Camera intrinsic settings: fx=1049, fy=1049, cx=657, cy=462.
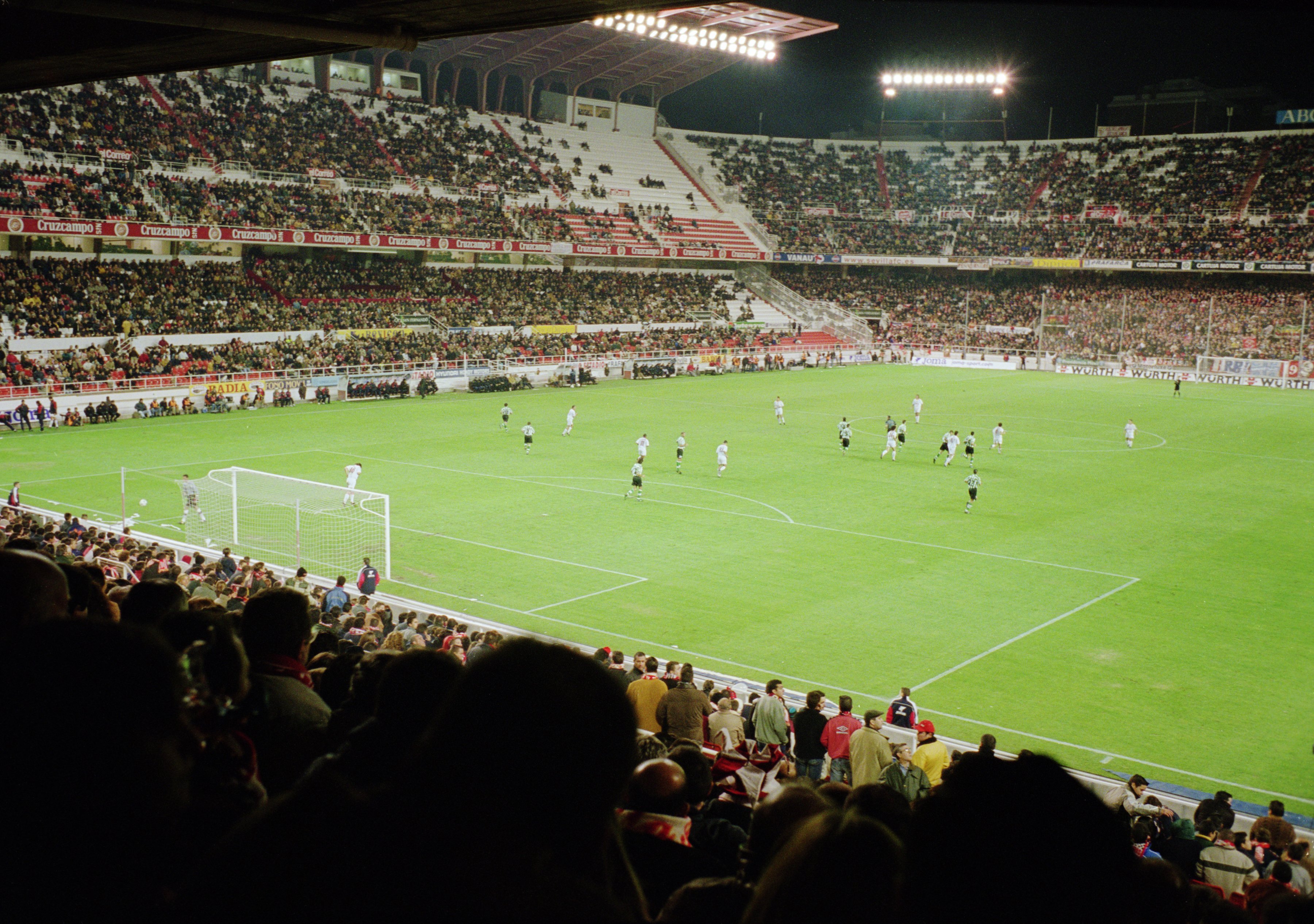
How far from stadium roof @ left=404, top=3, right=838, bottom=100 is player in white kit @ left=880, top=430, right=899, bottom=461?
36249 millimetres

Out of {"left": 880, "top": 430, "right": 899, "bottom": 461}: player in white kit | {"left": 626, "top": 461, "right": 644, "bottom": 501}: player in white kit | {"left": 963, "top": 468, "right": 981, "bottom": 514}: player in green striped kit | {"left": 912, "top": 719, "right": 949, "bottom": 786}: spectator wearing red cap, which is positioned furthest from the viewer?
{"left": 880, "top": 430, "right": 899, "bottom": 461}: player in white kit

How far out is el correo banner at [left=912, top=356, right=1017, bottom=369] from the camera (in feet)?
250

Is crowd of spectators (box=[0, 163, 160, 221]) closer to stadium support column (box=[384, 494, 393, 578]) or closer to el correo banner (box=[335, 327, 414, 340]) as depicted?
el correo banner (box=[335, 327, 414, 340])

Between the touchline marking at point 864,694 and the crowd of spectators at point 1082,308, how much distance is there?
213ft

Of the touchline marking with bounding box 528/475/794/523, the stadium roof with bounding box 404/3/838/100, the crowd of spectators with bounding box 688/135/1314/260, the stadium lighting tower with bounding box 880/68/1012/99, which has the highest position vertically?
the stadium lighting tower with bounding box 880/68/1012/99

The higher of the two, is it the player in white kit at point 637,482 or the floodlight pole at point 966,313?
the floodlight pole at point 966,313

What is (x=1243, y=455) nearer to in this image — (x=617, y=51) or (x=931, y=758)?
(x=931, y=758)

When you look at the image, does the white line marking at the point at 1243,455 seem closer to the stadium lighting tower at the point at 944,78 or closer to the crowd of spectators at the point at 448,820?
the crowd of spectators at the point at 448,820

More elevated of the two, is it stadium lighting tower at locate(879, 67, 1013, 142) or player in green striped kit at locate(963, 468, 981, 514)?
stadium lighting tower at locate(879, 67, 1013, 142)

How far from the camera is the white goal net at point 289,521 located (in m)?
23.5

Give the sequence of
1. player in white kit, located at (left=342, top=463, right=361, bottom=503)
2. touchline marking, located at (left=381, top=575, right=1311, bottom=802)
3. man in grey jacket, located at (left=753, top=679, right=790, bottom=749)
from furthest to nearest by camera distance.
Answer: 1. player in white kit, located at (left=342, top=463, right=361, bottom=503)
2. touchline marking, located at (left=381, top=575, right=1311, bottom=802)
3. man in grey jacket, located at (left=753, top=679, right=790, bottom=749)

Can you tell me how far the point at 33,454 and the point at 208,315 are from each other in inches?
745

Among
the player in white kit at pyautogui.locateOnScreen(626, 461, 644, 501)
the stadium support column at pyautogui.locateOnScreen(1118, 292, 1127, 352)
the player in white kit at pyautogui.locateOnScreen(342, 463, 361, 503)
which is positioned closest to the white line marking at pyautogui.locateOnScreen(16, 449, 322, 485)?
the player in white kit at pyautogui.locateOnScreen(342, 463, 361, 503)

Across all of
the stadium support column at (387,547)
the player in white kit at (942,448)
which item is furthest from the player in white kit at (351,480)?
the player in white kit at (942,448)
